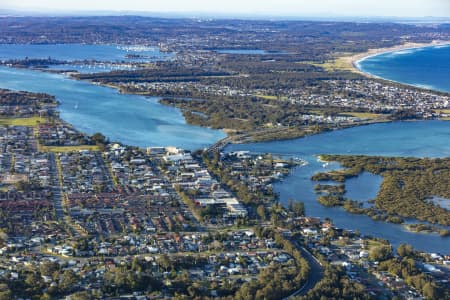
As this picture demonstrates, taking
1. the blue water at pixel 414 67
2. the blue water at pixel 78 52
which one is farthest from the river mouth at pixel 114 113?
the blue water at pixel 414 67

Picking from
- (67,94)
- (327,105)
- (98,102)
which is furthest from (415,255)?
(67,94)

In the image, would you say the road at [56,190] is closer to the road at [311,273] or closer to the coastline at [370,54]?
the road at [311,273]

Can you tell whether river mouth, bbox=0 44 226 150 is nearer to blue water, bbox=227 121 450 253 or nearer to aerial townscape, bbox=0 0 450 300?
aerial townscape, bbox=0 0 450 300

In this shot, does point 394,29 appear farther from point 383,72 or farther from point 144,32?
point 383,72

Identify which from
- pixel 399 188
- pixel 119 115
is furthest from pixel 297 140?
pixel 119 115

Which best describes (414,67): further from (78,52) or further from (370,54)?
(78,52)

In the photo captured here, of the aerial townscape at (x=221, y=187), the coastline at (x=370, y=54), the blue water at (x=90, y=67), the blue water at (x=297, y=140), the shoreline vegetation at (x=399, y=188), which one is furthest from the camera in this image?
the coastline at (x=370, y=54)

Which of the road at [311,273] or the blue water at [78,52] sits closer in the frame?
the road at [311,273]
